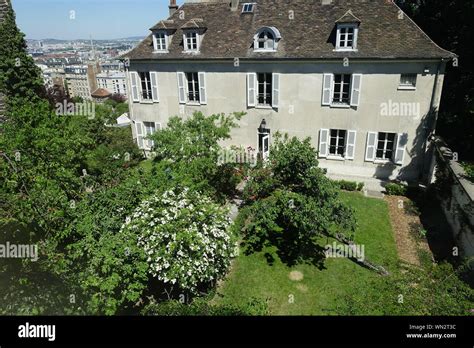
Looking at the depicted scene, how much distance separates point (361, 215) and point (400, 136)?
590 centimetres

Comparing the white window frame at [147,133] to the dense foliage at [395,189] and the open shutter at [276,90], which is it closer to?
the open shutter at [276,90]

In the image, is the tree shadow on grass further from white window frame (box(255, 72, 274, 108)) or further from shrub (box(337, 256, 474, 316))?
white window frame (box(255, 72, 274, 108))

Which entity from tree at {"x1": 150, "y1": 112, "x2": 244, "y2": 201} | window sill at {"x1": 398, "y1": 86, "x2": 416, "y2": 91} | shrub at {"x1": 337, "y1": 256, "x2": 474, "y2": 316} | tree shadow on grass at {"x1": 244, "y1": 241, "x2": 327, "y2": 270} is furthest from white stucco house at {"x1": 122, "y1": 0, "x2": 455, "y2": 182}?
shrub at {"x1": 337, "y1": 256, "x2": 474, "y2": 316}

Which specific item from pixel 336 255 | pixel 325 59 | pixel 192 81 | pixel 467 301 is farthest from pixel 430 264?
pixel 192 81

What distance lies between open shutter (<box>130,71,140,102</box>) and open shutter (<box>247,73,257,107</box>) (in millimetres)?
8318

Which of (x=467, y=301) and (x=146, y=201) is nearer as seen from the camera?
(x=467, y=301)

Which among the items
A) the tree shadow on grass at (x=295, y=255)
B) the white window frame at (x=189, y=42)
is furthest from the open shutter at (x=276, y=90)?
the tree shadow on grass at (x=295, y=255)

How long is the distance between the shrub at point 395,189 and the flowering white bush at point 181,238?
39.5 feet

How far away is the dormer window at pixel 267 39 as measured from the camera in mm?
Answer: 20016

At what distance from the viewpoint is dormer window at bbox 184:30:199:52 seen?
864 inches

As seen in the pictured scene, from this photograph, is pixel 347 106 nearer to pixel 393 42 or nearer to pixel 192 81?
pixel 393 42

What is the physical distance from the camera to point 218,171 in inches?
634

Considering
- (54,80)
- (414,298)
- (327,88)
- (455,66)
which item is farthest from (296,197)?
(54,80)
